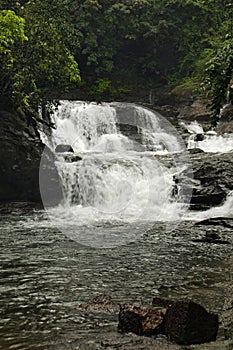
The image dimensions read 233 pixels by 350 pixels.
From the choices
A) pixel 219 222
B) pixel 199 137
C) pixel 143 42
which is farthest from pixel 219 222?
pixel 143 42

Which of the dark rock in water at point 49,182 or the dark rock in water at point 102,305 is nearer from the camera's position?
the dark rock in water at point 102,305

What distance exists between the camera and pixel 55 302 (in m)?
5.61

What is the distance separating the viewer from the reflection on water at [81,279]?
15.3ft

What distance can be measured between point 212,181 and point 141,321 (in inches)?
455

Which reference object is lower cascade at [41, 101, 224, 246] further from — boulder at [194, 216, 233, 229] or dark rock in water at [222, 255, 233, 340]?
dark rock in water at [222, 255, 233, 340]

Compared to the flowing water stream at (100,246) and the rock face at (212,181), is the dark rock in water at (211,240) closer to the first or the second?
the flowing water stream at (100,246)

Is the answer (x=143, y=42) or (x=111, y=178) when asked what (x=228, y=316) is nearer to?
(x=111, y=178)

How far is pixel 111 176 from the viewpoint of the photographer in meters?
17.1

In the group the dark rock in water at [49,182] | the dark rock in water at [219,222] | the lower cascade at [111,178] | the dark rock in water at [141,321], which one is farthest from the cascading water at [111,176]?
the dark rock in water at [141,321]

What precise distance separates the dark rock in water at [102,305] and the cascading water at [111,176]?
13.3 feet

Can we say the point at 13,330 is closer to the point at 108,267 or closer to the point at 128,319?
the point at 128,319

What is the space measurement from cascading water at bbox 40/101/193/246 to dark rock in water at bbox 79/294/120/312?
13.3 feet

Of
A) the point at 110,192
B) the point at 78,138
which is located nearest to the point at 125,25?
the point at 78,138

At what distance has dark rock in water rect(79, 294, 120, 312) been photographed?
5.29 meters
